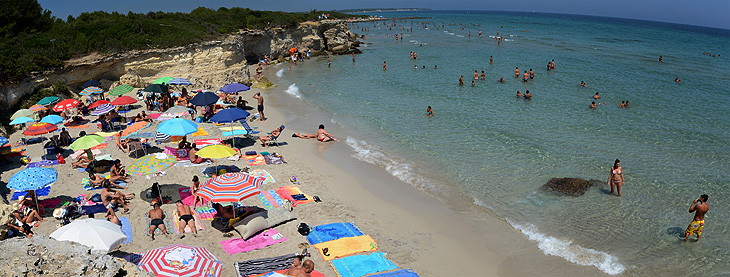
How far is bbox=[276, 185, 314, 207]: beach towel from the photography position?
11891 millimetres

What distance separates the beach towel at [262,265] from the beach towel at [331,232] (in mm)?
955

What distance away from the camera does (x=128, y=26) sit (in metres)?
27.8

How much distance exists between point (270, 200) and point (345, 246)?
3.27 m

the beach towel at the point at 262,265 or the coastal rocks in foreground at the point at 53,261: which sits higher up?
the coastal rocks in foreground at the point at 53,261

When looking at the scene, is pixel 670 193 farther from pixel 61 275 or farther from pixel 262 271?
pixel 61 275

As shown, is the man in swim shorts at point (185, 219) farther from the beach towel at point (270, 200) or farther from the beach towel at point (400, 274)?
the beach towel at point (400, 274)

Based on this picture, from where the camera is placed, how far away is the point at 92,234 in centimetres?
787

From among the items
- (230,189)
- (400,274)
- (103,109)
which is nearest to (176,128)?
(230,189)

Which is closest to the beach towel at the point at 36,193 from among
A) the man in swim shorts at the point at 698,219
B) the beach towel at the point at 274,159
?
the beach towel at the point at 274,159

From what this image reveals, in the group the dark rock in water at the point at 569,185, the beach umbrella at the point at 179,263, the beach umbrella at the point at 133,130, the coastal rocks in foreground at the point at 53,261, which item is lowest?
the dark rock in water at the point at 569,185

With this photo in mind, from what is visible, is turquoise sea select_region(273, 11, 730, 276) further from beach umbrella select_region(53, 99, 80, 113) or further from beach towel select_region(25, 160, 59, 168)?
beach umbrella select_region(53, 99, 80, 113)

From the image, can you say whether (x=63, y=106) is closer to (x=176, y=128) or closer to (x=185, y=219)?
(x=176, y=128)

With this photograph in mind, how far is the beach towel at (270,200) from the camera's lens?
1152 centimetres

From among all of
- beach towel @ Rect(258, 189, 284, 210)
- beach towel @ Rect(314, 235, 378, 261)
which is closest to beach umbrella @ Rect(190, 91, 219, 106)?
beach towel @ Rect(258, 189, 284, 210)
